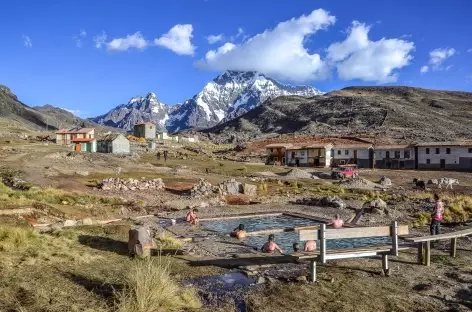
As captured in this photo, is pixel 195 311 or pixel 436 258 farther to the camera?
pixel 436 258

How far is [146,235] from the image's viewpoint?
13.0 meters

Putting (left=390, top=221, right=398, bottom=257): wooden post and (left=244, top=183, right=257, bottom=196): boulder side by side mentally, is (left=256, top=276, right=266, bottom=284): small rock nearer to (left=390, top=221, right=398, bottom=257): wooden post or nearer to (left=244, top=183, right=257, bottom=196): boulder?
(left=390, top=221, right=398, bottom=257): wooden post

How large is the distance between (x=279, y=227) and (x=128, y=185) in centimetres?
1740

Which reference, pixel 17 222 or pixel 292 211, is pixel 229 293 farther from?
pixel 292 211

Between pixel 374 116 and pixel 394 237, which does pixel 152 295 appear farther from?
pixel 374 116

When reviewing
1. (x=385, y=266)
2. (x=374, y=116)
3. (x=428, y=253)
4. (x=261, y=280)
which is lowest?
(x=261, y=280)

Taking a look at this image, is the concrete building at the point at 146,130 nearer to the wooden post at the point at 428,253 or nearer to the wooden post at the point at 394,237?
the wooden post at the point at 428,253

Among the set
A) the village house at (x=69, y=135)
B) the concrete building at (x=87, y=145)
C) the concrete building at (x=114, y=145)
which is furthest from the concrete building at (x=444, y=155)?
the village house at (x=69, y=135)

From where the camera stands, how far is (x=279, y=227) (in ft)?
75.5

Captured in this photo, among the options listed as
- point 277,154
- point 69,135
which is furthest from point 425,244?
point 69,135

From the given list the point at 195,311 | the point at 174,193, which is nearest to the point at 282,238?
the point at 195,311

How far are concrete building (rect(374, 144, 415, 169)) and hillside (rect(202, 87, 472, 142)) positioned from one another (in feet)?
78.5

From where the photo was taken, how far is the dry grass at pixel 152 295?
777 cm

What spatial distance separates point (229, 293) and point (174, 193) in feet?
86.6
